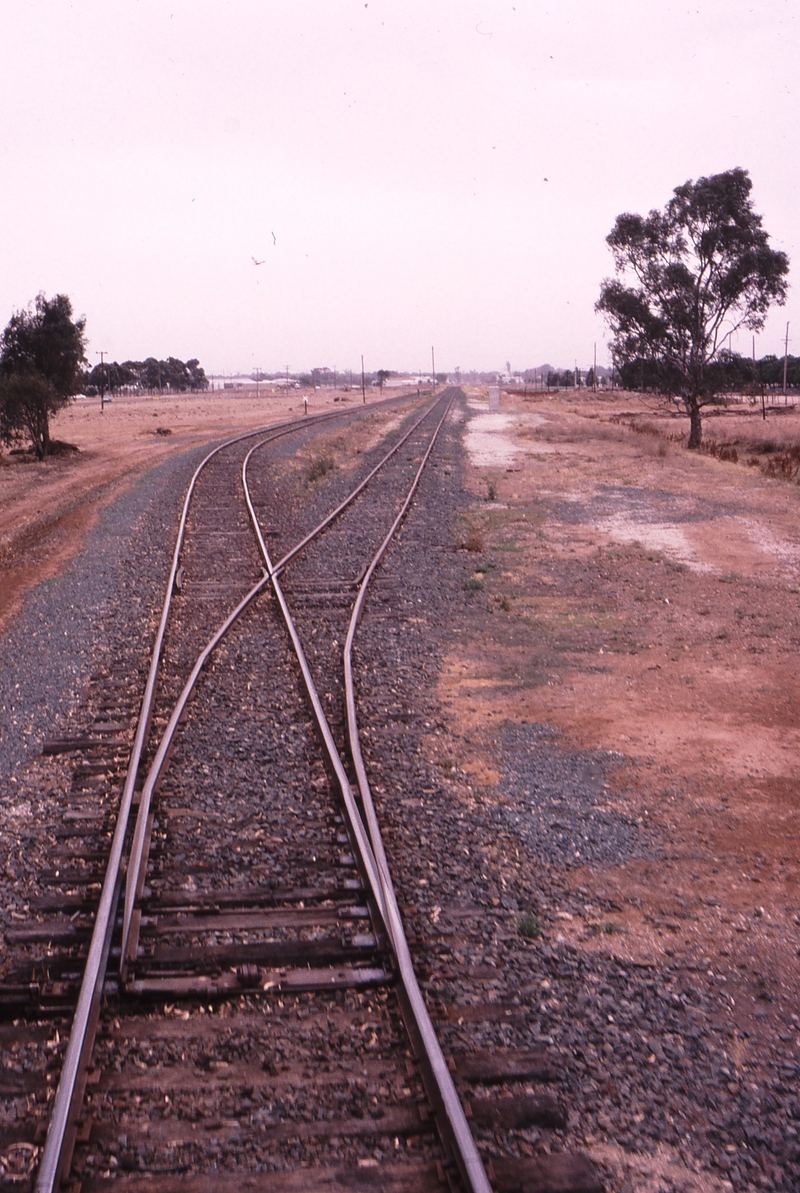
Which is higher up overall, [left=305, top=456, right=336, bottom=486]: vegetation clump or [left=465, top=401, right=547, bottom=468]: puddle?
[left=465, top=401, right=547, bottom=468]: puddle

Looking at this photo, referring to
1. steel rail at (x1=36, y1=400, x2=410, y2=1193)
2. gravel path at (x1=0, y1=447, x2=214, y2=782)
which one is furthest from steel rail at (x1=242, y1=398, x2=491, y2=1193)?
gravel path at (x1=0, y1=447, x2=214, y2=782)

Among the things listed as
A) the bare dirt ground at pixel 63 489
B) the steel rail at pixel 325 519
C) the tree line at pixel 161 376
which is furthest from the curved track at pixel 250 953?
the tree line at pixel 161 376

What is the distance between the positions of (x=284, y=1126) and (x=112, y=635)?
25.5ft

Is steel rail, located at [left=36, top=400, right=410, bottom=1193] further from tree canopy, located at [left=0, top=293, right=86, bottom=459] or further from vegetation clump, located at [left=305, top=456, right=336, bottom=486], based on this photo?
tree canopy, located at [left=0, top=293, right=86, bottom=459]

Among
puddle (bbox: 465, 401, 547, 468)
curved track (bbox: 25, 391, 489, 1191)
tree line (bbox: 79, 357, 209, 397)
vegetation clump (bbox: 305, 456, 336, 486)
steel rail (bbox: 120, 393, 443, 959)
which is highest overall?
tree line (bbox: 79, 357, 209, 397)

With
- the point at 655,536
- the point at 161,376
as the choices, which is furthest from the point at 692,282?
the point at 161,376

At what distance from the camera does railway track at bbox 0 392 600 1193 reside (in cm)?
334

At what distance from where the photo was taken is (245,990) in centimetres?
427

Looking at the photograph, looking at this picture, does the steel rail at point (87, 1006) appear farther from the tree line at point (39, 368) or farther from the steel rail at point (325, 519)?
the tree line at point (39, 368)

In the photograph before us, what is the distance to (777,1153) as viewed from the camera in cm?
340

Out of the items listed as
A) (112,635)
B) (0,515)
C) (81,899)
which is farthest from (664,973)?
(0,515)

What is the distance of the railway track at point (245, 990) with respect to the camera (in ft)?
10.9

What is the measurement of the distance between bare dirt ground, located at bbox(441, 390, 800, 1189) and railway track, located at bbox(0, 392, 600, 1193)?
0.81 m

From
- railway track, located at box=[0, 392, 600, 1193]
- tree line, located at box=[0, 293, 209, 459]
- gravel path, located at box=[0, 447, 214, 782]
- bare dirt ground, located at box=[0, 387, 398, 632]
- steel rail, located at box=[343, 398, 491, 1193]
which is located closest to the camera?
steel rail, located at box=[343, 398, 491, 1193]
